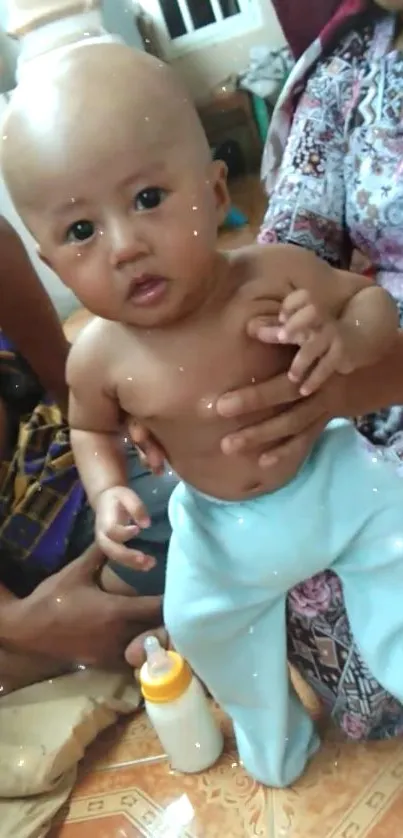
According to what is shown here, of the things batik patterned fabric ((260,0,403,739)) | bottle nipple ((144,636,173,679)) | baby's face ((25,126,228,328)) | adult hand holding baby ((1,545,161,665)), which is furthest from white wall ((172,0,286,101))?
baby's face ((25,126,228,328))

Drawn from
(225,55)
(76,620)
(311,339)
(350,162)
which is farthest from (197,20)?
(311,339)

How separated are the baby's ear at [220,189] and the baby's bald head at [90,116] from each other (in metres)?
0.03

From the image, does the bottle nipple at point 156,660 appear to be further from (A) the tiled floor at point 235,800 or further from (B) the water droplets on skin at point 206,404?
(B) the water droplets on skin at point 206,404

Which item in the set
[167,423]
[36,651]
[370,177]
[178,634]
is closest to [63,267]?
[167,423]

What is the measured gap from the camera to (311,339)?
0.61 meters

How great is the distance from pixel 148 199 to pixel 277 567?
30 centimetres

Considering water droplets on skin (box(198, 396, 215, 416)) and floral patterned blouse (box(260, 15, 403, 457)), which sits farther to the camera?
floral patterned blouse (box(260, 15, 403, 457))

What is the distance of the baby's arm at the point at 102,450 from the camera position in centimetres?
68

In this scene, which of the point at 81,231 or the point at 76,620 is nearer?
the point at 81,231

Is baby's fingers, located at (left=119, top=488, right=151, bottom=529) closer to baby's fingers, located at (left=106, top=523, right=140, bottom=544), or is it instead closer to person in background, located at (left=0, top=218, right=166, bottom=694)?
baby's fingers, located at (left=106, top=523, right=140, bottom=544)

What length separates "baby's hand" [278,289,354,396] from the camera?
600 millimetres

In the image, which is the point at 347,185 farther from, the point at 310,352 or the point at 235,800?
the point at 235,800

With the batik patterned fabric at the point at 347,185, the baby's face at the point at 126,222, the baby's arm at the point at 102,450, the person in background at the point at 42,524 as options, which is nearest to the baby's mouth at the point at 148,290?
the baby's face at the point at 126,222

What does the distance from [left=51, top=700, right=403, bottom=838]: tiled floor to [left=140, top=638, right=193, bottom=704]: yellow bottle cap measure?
0.10 m
